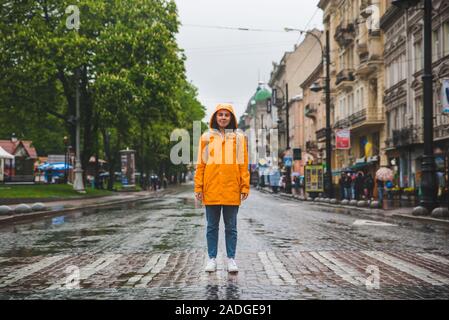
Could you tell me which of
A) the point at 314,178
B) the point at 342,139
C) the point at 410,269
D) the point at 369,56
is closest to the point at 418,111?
the point at 342,139

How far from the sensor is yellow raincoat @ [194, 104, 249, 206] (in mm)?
7266

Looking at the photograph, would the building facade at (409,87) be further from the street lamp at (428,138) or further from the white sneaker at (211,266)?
the white sneaker at (211,266)

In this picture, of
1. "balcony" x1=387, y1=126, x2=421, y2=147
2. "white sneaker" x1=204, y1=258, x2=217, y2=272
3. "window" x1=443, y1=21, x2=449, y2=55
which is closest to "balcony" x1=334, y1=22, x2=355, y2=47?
"balcony" x1=387, y1=126, x2=421, y2=147

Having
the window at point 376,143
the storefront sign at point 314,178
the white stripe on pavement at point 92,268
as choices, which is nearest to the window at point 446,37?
the storefront sign at point 314,178

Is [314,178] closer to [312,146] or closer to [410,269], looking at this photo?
[312,146]

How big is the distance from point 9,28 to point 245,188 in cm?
3054

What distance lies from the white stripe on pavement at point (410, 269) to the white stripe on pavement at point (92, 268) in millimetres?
3712

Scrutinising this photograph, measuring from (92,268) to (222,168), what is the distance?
2213 millimetres

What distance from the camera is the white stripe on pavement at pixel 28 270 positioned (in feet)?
23.3

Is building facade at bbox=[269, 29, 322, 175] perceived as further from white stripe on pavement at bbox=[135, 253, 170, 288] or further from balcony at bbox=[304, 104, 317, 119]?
white stripe on pavement at bbox=[135, 253, 170, 288]

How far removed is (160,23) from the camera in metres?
37.0

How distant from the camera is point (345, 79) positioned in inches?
1932

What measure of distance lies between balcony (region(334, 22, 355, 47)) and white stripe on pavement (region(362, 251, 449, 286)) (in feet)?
132
